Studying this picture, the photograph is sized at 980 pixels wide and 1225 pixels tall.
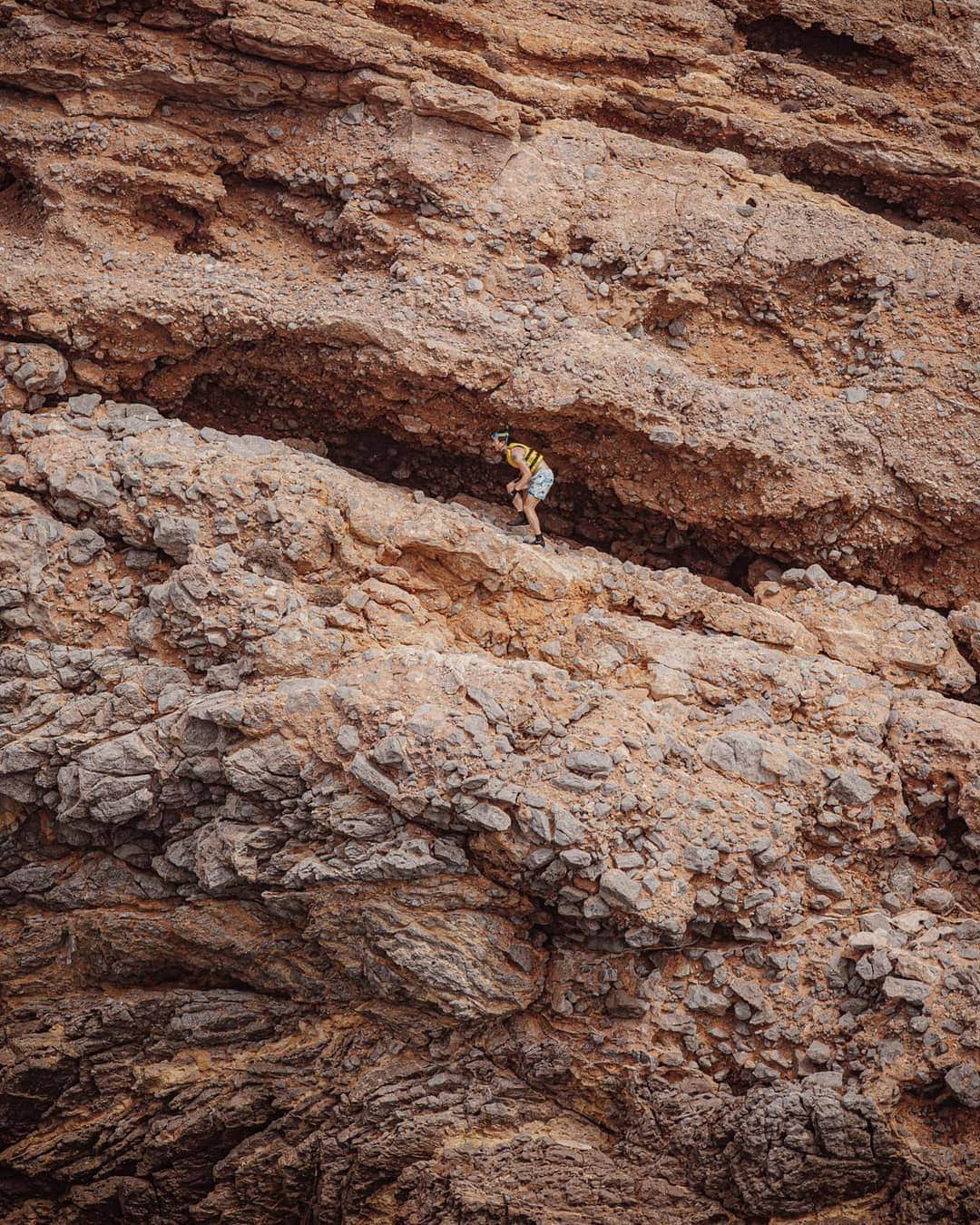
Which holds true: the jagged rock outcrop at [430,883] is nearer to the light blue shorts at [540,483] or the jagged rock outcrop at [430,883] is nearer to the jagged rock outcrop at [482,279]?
the light blue shorts at [540,483]

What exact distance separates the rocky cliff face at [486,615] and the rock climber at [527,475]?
1.01 feet

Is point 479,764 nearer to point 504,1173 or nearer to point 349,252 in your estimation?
point 504,1173

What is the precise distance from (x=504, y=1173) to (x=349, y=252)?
22.8 feet

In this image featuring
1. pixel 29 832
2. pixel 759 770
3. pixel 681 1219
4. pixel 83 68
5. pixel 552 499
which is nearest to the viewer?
pixel 681 1219

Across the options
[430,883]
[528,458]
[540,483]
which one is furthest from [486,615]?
[430,883]

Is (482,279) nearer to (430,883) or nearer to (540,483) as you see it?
(540,483)

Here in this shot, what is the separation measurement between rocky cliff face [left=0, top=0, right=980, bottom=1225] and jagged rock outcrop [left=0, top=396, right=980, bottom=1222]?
0.10ft

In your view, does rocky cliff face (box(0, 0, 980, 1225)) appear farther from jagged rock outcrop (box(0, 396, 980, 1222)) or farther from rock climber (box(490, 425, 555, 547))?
rock climber (box(490, 425, 555, 547))

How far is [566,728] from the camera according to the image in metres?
6.51

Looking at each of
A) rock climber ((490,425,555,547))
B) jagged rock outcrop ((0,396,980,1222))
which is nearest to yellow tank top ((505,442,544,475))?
rock climber ((490,425,555,547))

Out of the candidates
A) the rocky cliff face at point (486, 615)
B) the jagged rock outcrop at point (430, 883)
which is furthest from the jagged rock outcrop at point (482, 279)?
the jagged rock outcrop at point (430, 883)

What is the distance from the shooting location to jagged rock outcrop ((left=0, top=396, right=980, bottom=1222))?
20.0 feet

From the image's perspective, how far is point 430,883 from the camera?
632 cm

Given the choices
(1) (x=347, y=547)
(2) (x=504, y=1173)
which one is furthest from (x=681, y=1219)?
(1) (x=347, y=547)
